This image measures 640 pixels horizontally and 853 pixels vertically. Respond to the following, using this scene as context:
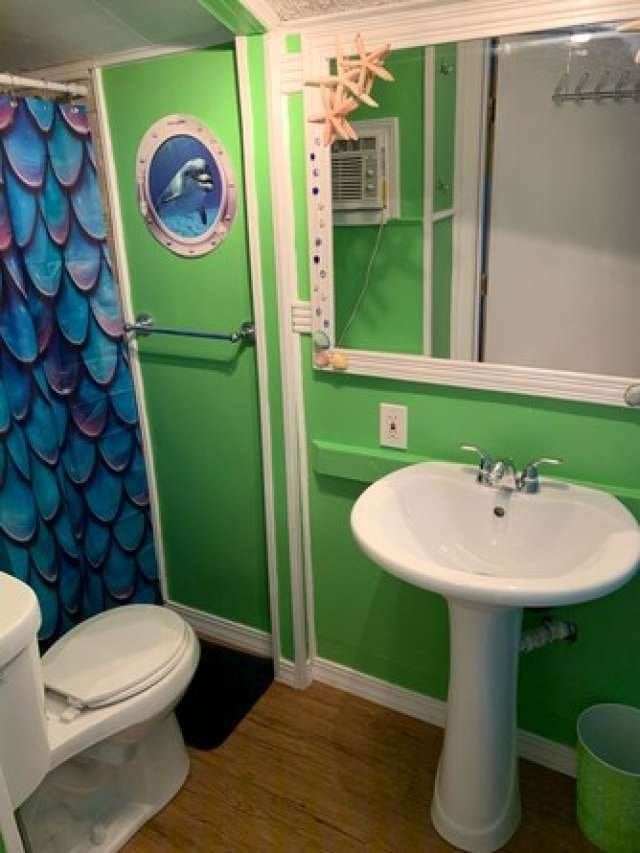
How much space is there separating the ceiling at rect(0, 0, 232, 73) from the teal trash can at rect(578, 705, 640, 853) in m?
1.94

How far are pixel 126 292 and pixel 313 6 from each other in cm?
98

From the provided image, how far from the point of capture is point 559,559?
1.40 m

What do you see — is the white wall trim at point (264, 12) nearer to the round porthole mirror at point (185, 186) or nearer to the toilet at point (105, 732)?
the round porthole mirror at point (185, 186)

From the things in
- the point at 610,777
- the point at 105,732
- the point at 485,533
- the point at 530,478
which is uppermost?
the point at 530,478

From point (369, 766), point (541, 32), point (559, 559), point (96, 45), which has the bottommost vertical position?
point (369, 766)

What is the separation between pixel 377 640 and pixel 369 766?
1.11ft

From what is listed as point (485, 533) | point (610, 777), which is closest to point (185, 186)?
point (485, 533)

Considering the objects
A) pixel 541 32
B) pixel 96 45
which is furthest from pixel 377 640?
pixel 96 45

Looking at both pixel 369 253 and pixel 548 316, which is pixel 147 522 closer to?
pixel 369 253

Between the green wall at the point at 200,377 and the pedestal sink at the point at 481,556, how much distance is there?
0.67 metres

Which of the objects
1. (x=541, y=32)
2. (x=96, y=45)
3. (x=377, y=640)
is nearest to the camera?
(x=541, y=32)

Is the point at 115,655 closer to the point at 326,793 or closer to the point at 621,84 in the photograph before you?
the point at 326,793

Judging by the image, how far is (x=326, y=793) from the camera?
5.63 ft

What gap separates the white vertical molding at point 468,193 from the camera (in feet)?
4.64
